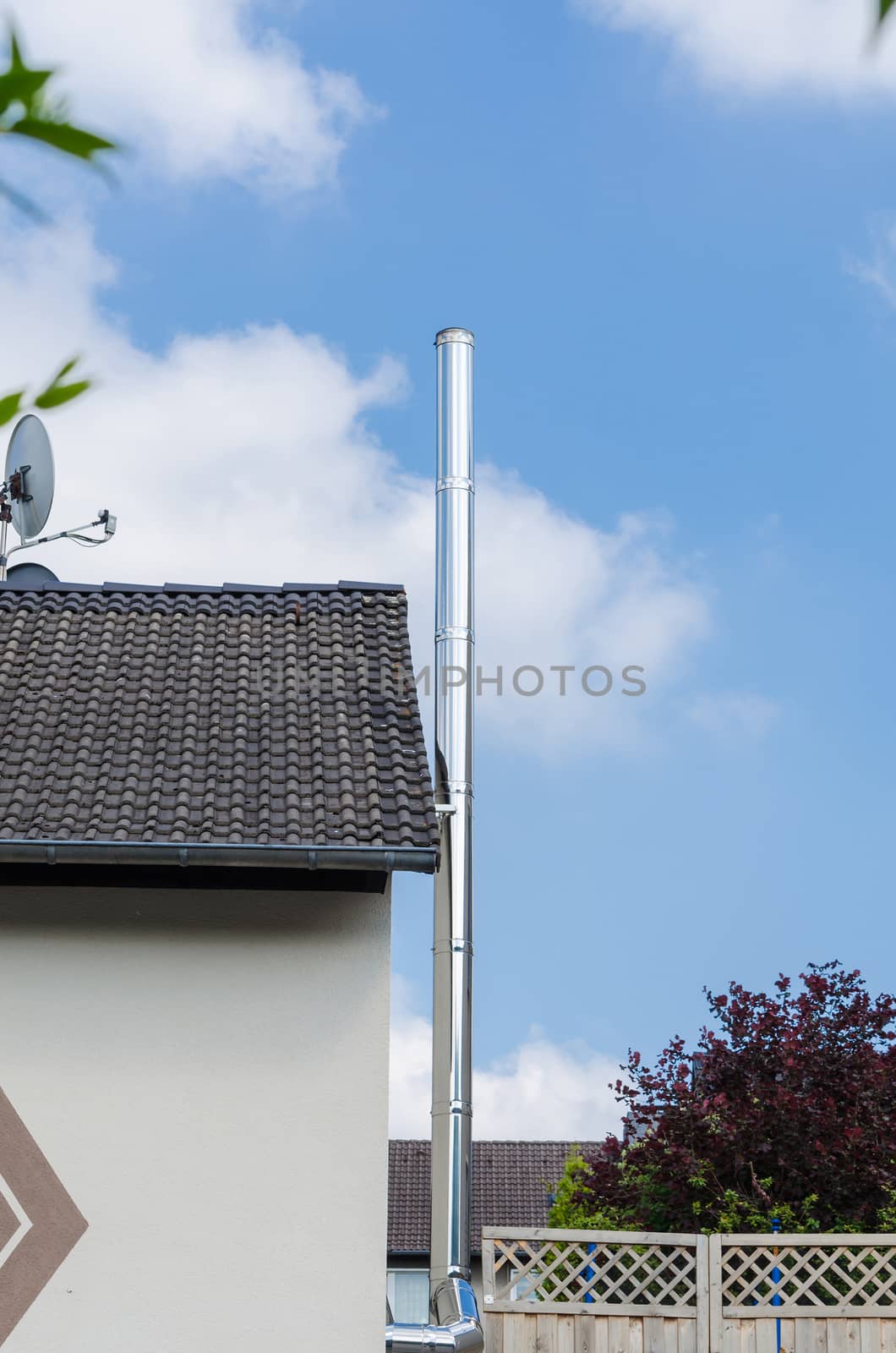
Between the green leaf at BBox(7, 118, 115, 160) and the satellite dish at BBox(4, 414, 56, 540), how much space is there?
37.3ft

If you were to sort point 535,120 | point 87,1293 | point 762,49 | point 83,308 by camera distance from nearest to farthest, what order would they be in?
point 762,49
point 83,308
point 87,1293
point 535,120

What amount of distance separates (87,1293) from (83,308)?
647 cm

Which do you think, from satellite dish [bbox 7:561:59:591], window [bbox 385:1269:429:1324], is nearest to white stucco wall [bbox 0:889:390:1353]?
satellite dish [bbox 7:561:59:591]

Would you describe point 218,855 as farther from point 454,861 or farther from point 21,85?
point 21,85

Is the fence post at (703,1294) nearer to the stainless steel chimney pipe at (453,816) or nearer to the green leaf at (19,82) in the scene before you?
the stainless steel chimney pipe at (453,816)

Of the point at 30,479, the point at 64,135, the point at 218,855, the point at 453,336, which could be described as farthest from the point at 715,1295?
the point at 64,135

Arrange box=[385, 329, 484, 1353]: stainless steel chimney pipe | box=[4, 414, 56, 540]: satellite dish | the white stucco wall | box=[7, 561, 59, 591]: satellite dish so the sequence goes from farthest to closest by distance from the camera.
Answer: box=[4, 414, 56, 540]: satellite dish, box=[7, 561, 59, 591]: satellite dish, box=[385, 329, 484, 1353]: stainless steel chimney pipe, the white stucco wall

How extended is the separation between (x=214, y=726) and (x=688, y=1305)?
4.63m

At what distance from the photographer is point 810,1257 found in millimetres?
9945

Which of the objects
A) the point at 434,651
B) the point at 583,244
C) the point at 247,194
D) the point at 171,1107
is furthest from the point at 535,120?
the point at 171,1107

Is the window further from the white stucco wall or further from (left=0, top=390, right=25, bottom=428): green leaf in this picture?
(left=0, top=390, right=25, bottom=428): green leaf

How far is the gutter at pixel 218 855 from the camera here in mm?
7422

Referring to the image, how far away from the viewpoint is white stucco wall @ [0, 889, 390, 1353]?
734cm

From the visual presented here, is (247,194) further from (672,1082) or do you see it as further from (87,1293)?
(672,1082)
